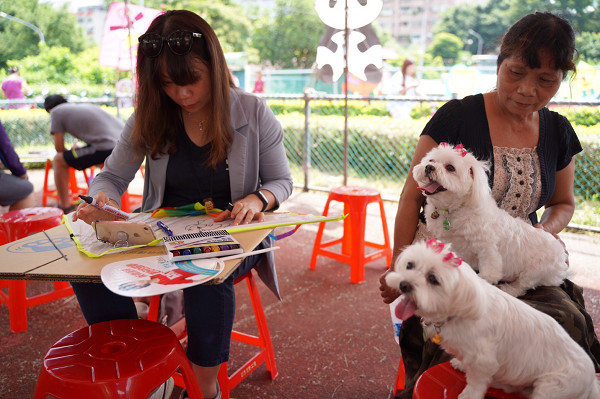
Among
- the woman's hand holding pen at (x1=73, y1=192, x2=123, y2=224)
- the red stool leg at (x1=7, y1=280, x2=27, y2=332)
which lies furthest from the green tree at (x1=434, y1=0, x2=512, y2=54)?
the woman's hand holding pen at (x1=73, y1=192, x2=123, y2=224)

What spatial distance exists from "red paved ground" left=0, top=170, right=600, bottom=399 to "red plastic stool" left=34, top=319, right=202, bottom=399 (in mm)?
855

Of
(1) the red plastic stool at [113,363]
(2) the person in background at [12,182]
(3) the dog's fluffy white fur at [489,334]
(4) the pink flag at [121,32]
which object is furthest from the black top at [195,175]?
(4) the pink flag at [121,32]

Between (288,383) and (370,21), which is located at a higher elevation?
(370,21)

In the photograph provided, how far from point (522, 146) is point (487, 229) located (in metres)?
0.43

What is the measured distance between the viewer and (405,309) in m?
1.17

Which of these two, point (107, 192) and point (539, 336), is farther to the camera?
point (107, 192)

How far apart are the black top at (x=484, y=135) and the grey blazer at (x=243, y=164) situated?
0.77 meters

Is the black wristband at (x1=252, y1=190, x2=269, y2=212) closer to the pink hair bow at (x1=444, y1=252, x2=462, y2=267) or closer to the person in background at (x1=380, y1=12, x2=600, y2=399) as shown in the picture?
the person in background at (x1=380, y1=12, x2=600, y2=399)

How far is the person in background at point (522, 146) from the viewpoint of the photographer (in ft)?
5.06

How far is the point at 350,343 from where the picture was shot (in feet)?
8.84

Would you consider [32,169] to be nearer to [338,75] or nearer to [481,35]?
[338,75]

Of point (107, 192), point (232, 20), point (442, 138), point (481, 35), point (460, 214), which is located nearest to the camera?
point (460, 214)

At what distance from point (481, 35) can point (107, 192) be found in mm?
48192

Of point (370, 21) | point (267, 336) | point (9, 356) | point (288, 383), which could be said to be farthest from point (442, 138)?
point (370, 21)
